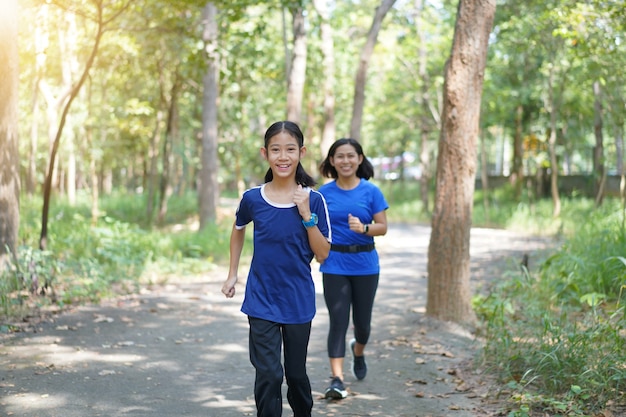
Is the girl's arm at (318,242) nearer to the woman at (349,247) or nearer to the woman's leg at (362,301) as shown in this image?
the woman at (349,247)

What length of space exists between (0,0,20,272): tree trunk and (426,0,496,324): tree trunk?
5048mm

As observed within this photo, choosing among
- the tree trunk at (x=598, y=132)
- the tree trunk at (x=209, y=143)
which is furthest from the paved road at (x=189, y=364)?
the tree trunk at (x=598, y=132)

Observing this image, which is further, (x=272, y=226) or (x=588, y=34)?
(x=588, y=34)

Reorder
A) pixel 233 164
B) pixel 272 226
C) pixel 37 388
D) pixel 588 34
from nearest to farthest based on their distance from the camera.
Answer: pixel 272 226
pixel 37 388
pixel 588 34
pixel 233 164

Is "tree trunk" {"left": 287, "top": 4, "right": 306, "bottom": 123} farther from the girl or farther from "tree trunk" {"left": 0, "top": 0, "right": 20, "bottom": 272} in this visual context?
the girl

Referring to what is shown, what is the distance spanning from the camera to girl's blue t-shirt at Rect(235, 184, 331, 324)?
4.42 metres

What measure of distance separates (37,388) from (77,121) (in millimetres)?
21094

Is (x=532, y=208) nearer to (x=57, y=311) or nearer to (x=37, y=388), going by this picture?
(x=57, y=311)

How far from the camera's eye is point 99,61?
69.7 feet

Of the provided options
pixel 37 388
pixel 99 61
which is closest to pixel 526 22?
pixel 99 61

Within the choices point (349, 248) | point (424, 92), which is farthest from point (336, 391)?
point (424, 92)

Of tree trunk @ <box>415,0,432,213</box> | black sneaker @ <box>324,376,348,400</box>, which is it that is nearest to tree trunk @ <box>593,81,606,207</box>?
tree trunk @ <box>415,0,432,213</box>

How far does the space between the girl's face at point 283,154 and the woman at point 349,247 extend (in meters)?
1.81

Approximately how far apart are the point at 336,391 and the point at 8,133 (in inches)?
224
